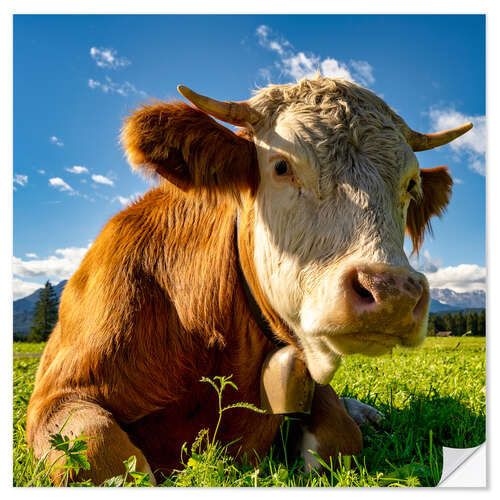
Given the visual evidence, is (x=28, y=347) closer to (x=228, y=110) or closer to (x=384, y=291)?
(x=228, y=110)

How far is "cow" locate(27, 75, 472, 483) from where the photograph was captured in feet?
6.81

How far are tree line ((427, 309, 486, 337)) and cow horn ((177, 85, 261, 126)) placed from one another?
1467mm

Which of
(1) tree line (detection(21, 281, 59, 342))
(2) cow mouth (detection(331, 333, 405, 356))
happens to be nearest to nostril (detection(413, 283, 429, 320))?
(2) cow mouth (detection(331, 333, 405, 356))

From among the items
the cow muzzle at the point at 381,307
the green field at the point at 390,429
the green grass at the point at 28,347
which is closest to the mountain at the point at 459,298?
the green field at the point at 390,429

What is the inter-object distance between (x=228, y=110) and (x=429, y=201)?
1445mm

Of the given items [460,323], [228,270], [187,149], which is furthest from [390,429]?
[187,149]

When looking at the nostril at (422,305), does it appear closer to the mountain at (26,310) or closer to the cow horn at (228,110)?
the cow horn at (228,110)

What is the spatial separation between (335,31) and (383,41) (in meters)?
0.31

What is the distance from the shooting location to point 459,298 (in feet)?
9.93

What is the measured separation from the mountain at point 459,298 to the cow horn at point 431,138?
78 cm

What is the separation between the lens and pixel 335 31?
10.2 feet
